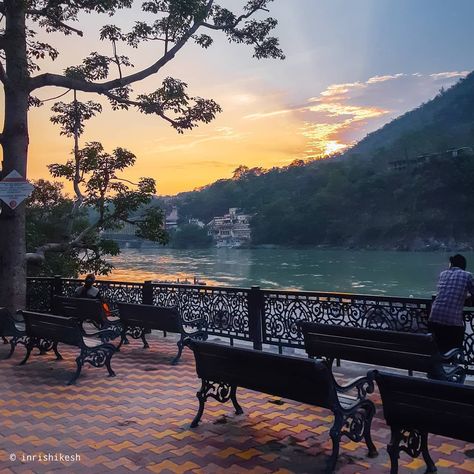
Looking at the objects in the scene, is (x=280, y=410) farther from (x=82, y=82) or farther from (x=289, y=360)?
(x=82, y=82)

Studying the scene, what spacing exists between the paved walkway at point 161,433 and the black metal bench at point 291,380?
0.77 feet

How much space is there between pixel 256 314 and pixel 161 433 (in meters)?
3.34

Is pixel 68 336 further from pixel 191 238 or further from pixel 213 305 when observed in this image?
pixel 191 238

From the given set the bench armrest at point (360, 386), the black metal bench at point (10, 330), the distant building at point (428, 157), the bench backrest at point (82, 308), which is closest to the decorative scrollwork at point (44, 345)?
the black metal bench at point (10, 330)

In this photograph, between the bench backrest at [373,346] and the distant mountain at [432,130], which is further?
the distant mountain at [432,130]

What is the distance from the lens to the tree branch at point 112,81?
30.8ft

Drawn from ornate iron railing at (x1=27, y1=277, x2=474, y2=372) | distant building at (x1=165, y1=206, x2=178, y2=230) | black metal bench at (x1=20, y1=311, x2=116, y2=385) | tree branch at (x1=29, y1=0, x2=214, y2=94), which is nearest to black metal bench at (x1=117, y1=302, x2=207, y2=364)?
ornate iron railing at (x1=27, y1=277, x2=474, y2=372)

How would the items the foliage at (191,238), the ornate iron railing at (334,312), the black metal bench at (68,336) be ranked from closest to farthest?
the black metal bench at (68,336)
the ornate iron railing at (334,312)
the foliage at (191,238)

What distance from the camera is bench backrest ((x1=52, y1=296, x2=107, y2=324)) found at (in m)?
7.62

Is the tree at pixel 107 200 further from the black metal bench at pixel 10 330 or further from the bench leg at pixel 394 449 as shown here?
the bench leg at pixel 394 449

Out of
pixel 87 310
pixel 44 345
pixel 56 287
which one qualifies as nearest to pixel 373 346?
pixel 44 345

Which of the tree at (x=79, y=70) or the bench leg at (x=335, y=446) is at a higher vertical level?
the tree at (x=79, y=70)

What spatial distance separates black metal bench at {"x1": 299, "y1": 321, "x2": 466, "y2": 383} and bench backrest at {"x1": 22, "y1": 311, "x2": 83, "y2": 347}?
2.62 meters

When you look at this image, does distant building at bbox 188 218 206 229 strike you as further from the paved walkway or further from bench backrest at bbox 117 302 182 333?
the paved walkway
